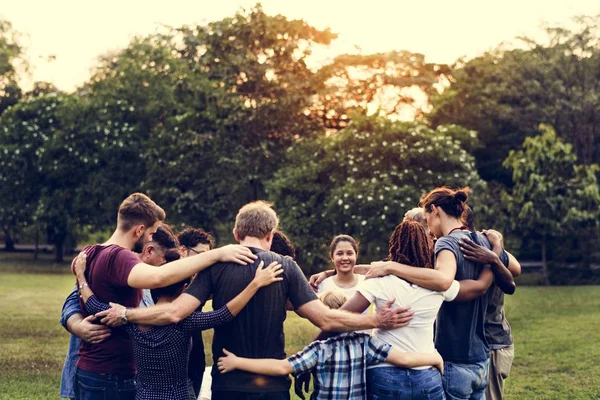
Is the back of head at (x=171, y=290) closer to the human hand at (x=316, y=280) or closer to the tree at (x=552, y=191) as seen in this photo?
the human hand at (x=316, y=280)

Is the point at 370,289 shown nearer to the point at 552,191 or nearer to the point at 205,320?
the point at 205,320

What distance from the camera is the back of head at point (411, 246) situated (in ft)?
17.5

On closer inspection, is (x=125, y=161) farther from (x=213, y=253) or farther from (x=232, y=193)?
(x=213, y=253)

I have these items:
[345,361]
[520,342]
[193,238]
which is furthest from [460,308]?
[520,342]

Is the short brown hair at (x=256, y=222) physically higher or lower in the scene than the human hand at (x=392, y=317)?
higher

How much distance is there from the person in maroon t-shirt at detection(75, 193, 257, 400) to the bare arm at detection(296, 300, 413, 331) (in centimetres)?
104

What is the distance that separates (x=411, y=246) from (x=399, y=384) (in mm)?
872

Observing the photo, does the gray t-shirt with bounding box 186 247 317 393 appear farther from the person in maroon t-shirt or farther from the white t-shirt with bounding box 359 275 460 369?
the white t-shirt with bounding box 359 275 460 369

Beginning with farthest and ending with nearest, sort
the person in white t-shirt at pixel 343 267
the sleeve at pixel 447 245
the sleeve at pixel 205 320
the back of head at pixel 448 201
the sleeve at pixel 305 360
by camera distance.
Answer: the person in white t-shirt at pixel 343 267 → the back of head at pixel 448 201 → the sleeve at pixel 447 245 → the sleeve at pixel 305 360 → the sleeve at pixel 205 320

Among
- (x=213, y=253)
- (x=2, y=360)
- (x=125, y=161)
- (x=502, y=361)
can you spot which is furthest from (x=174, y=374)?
(x=125, y=161)

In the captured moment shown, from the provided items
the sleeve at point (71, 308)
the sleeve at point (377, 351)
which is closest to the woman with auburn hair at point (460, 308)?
the sleeve at point (377, 351)

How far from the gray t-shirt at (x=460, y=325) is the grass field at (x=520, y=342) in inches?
239

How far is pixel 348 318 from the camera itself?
16.8 ft

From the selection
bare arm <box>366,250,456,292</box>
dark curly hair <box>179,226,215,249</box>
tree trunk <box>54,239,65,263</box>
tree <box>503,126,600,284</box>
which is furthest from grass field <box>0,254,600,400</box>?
tree trunk <box>54,239,65,263</box>
